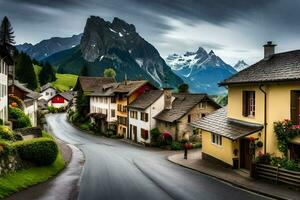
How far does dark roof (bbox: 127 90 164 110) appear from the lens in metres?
61.5

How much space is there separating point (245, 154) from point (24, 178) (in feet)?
53.5

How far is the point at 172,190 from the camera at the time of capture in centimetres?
2309

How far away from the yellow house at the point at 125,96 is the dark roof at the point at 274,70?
131 ft

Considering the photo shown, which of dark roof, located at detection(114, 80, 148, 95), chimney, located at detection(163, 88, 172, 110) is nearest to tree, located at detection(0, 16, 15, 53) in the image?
dark roof, located at detection(114, 80, 148, 95)

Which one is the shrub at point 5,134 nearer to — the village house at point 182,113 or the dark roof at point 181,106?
the village house at point 182,113

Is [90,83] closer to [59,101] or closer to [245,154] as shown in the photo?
[59,101]

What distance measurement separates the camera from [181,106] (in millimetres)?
57031

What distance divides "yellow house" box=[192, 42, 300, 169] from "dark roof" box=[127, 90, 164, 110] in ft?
84.9

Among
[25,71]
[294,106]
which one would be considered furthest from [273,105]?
[25,71]

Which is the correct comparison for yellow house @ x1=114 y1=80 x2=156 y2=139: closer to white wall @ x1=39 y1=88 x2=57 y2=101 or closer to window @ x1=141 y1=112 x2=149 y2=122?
window @ x1=141 y1=112 x2=149 y2=122

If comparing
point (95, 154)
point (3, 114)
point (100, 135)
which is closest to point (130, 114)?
point (100, 135)

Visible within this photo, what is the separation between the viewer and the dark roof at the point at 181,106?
54.5m

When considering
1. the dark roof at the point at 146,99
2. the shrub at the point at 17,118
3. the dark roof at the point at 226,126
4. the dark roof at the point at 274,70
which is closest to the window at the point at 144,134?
the dark roof at the point at 146,99

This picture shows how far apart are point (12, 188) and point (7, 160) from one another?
Answer: 2735 millimetres
